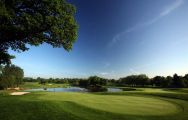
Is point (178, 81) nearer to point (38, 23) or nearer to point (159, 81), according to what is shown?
point (159, 81)

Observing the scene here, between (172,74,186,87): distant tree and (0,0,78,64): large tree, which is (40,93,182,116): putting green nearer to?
(0,0,78,64): large tree

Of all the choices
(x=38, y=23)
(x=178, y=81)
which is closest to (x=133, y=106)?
(x=38, y=23)

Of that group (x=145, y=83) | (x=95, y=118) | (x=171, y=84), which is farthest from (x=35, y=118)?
(x=145, y=83)

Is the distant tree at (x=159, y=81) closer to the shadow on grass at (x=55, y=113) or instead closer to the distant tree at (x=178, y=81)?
the distant tree at (x=178, y=81)

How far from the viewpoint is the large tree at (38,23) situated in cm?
1445

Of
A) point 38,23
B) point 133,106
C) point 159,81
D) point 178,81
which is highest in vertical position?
point 159,81

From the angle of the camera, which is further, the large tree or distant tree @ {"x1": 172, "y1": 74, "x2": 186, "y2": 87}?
distant tree @ {"x1": 172, "y1": 74, "x2": 186, "y2": 87}

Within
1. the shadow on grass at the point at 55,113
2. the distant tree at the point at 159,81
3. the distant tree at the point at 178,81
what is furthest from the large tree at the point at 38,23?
the distant tree at the point at 159,81

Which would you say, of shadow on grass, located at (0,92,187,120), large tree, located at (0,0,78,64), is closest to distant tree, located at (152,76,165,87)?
shadow on grass, located at (0,92,187,120)

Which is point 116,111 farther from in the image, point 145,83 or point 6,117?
point 145,83

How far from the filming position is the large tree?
14.5 meters

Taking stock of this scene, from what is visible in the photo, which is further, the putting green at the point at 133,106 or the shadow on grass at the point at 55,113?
the putting green at the point at 133,106

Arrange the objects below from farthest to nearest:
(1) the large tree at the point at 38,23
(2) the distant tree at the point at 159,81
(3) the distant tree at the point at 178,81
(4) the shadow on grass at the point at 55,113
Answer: (2) the distant tree at the point at 159,81 → (3) the distant tree at the point at 178,81 → (4) the shadow on grass at the point at 55,113 → (1) the large tree at the point at 38,23

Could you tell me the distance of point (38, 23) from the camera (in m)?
15.0
